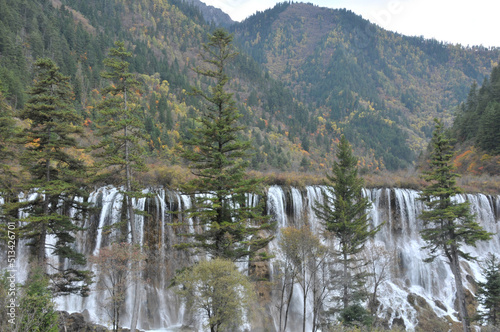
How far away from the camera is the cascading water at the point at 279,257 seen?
26.0m

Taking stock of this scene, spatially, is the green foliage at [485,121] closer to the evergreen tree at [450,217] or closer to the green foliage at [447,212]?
the green foliage at [447,212]

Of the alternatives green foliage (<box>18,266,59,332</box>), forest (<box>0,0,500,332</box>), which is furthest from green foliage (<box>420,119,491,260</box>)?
green foliage (<box>18,266,59,332</box>)

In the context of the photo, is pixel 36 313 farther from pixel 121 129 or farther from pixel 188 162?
pixel 188 162

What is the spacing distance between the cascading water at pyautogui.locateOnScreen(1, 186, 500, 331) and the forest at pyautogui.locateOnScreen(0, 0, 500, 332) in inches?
62.7

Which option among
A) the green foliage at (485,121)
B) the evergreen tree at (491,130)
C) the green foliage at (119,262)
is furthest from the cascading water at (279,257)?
the green foliage at (485,121)

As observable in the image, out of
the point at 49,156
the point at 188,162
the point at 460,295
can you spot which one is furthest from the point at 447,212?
the point at 188,162

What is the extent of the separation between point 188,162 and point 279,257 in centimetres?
2790

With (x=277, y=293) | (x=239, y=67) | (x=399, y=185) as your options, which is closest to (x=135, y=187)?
(x=277, y=293)

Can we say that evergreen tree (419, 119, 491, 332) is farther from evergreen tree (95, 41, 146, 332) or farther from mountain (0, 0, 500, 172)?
evergreen tree (95, 41, 146, 332)

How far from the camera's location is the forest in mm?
16719

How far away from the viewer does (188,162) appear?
5081cm

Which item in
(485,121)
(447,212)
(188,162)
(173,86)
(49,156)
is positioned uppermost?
(173,86)

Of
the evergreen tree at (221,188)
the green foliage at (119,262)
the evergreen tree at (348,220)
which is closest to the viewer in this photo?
the evergreen tree at (221,188)

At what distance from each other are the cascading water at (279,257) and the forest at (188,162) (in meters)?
1.59
